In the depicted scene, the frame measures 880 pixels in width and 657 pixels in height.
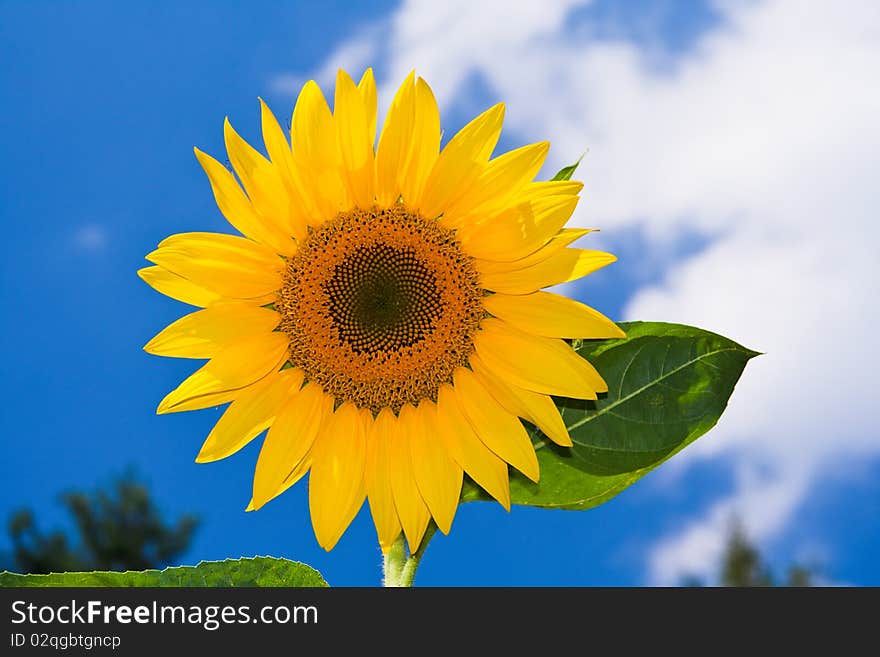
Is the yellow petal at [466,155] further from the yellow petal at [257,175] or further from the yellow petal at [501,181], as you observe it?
the yellow petal at [257,175]

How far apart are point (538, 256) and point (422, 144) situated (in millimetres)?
301

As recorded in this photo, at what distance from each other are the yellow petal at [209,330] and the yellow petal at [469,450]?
1.31 feet

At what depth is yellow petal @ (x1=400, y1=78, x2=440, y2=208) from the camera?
1.80m

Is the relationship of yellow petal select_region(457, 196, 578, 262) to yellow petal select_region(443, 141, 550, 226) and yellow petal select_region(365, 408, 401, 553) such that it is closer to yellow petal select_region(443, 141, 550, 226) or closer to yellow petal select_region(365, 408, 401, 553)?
yellow petal select_region(443, 141, 550, 226)

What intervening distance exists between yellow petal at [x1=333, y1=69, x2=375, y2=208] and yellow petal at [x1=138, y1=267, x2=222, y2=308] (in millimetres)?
352

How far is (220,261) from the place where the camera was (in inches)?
74.2

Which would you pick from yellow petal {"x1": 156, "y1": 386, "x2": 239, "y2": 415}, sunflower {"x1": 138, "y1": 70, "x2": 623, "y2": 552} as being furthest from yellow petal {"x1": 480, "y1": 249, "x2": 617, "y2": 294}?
yellow petal {"x1": 156, "y1": 386, "x2": 239, "y2": 415}

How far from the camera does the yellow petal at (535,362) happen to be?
1.87 m

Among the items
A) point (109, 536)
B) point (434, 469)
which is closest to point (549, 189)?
point (434, 469)

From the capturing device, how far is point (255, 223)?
6.23ft

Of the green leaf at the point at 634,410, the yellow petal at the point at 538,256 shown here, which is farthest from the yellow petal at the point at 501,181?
the green leaf at the point at 634,410
